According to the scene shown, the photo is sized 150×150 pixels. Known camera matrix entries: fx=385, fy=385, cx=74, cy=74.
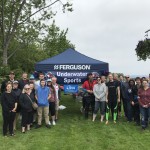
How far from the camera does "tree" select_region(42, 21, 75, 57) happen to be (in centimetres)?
2977

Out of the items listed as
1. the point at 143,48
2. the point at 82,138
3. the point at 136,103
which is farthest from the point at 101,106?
the point at 143,48

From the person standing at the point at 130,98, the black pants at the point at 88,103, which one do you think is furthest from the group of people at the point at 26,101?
the person standing at the point at 130,98

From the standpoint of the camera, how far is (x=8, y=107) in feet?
36.9

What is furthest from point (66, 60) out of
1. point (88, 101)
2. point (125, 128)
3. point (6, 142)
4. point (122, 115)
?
point (6, 142)

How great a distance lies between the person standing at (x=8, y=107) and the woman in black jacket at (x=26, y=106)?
0.48 metres

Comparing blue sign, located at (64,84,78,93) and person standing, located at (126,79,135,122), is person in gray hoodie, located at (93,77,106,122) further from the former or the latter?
blue sign, located at (64,84,78,93)

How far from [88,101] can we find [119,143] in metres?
3.84

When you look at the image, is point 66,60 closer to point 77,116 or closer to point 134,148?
point 77,116

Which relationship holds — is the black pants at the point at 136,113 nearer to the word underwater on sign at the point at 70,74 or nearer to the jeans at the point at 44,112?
the word underwater on sign at the point at 70,74

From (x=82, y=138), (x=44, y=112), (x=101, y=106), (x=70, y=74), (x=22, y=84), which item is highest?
→ (x=70, y=74)

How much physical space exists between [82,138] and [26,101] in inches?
84.8

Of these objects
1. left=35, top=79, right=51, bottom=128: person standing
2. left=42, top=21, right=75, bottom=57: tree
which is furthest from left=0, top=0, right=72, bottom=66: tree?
left=35, top=79, right=51, bottom=128: person standing

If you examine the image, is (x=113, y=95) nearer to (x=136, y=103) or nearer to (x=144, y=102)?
(x=136, y=103)

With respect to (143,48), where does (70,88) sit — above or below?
below
